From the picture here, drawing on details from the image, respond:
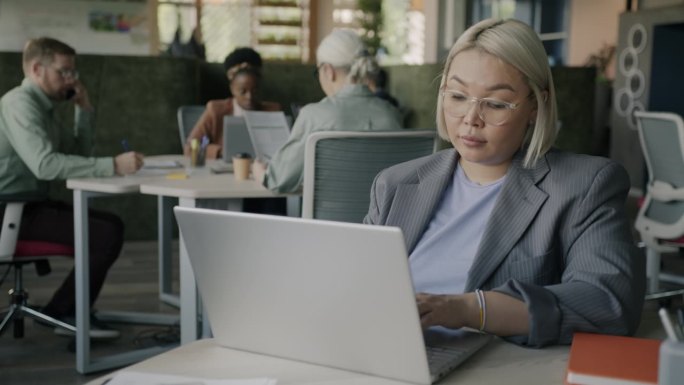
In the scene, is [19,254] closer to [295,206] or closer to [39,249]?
[39,249]

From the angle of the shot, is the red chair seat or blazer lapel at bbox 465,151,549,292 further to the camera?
the red chair seat

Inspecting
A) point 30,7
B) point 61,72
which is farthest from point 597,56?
point 61,72

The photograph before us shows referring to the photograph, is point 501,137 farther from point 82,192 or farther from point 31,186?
point 31,186

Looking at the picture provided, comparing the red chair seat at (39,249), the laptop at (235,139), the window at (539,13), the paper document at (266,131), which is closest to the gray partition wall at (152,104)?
the laptop at (235,139)

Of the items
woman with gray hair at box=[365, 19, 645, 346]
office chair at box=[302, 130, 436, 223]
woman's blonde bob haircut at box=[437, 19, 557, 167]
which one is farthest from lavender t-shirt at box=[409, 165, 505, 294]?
office chair at box=[302, 130, 436, 223]

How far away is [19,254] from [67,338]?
22.7 inches

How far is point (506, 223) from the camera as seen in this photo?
1376 mm

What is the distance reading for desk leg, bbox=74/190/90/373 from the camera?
122 inches

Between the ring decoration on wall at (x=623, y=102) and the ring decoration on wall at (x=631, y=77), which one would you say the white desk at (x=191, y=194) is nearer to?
the ring decoration on wall at (x=631, y=77)

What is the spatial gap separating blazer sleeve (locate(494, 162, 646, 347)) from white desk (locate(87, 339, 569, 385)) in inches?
2.2

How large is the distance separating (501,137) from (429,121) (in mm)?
3984

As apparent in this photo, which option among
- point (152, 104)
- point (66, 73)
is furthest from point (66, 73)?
point (152, 104)

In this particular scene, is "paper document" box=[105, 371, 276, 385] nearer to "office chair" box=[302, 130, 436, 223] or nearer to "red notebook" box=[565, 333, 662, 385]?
"red notebook" box=[565, 333, 662, 385]

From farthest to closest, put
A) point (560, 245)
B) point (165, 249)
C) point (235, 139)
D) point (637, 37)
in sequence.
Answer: point (637, 37) → point (165, 249) → point (235, 139) → point (560, 245)
